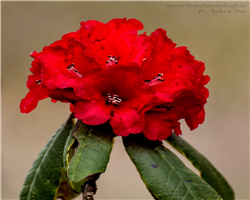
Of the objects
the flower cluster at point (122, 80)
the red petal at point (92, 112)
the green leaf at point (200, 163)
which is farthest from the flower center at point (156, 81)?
the green leaf at point (200, 163)

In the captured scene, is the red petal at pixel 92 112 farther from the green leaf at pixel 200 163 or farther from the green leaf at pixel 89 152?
the green leaf at pixel 200 163

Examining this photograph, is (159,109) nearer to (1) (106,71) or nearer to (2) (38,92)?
(1) (106,71)

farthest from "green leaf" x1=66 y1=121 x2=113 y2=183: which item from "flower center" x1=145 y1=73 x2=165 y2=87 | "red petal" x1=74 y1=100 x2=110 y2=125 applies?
"flower center" x1=145 y1=73 x2=165 y2=87

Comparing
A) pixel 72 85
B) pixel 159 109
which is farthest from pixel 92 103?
pixel 159 109

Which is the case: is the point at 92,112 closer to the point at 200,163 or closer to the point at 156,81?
the point at 156,81

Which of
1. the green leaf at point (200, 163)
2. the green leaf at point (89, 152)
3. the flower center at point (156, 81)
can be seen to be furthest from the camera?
the green leaf at point (200, 163)

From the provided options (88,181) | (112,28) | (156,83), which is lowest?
(88,181)

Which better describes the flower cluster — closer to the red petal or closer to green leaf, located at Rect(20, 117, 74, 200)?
the red petal
